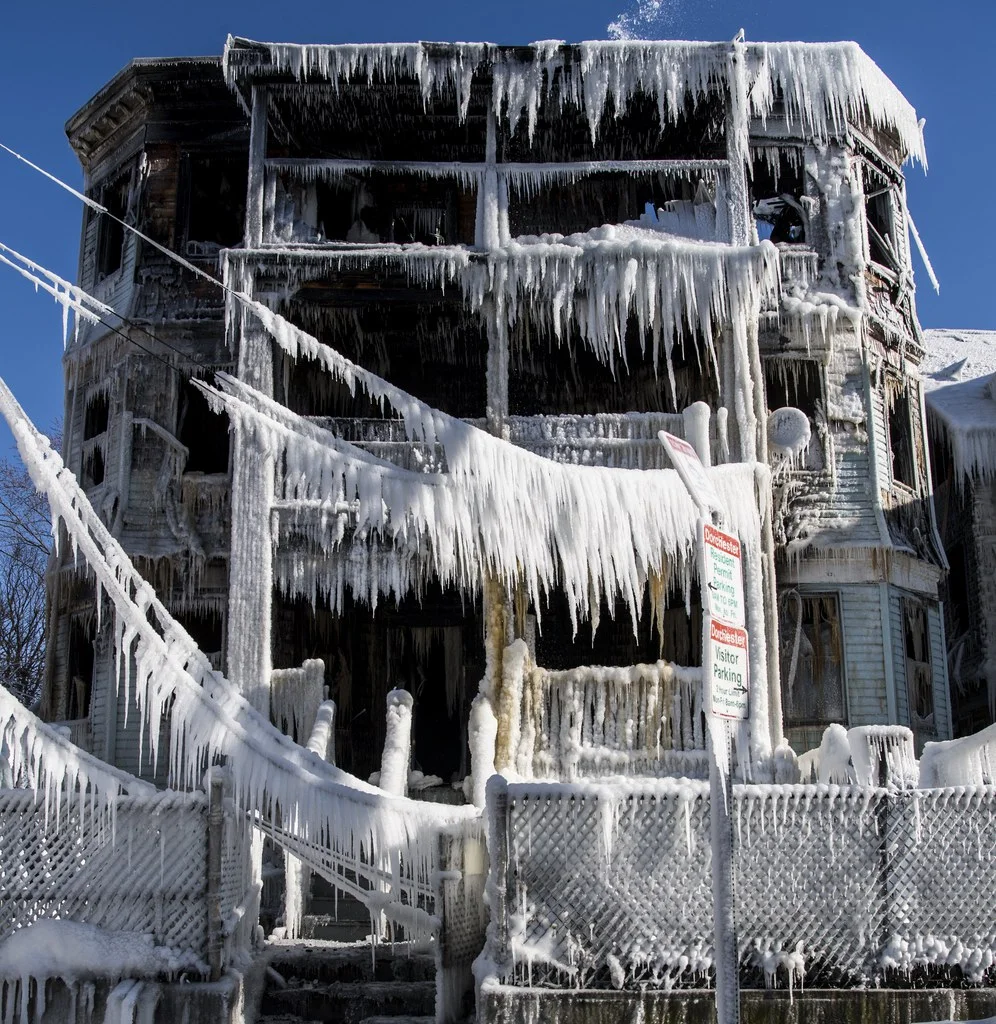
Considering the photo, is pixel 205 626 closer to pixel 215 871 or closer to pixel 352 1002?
pixel 352 1002

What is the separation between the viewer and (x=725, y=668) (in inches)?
250

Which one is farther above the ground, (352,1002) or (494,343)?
(494,343)

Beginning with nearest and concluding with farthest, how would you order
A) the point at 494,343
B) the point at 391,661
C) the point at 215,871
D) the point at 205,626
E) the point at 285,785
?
the point at 215,871
the point at 285,785
the point at 494,343
the point at 205,626
the point at 391,661

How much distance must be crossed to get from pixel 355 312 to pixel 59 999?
10.0 m

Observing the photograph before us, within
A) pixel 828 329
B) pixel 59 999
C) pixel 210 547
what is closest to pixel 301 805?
pixel 59 999

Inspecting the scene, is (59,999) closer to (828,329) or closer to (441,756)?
(441,756)

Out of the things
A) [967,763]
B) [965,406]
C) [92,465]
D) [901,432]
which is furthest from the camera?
[965,406]

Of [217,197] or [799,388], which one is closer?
[799,388]

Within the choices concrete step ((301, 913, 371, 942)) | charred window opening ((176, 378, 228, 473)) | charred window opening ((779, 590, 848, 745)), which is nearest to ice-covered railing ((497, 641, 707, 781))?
concrete step ((301, 913, 371, 942))

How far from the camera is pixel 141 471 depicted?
58.1 ft

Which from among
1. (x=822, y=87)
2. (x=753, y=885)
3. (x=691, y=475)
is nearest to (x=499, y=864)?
(x=753, y=885)

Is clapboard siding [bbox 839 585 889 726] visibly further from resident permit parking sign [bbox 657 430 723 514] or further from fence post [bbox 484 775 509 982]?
resident permit parking sign [bbox 657 430 723 514]

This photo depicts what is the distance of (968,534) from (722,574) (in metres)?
15.2

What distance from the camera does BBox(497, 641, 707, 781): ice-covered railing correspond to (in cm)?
1370
